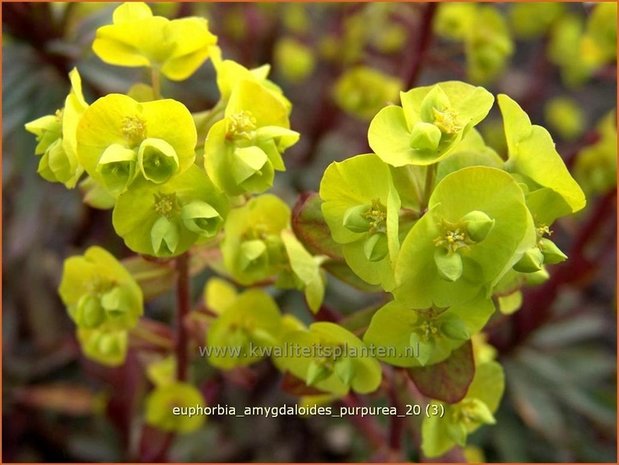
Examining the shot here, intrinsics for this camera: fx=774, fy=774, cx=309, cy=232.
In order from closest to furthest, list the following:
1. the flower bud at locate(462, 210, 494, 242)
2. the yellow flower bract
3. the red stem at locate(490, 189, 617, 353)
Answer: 1. the flower bud at locate(462, 210, 494, 242)
2. the yellow flower bract
3. the red stem at locate(490, 189, 617, 353)

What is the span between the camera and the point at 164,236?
3.05 ft

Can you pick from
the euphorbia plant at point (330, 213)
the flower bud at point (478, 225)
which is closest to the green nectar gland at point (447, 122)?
the euphorbia plant at point (330, 213)

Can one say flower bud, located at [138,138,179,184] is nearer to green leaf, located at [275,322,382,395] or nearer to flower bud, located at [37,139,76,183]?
flower bud, located at [37,139,76,183]

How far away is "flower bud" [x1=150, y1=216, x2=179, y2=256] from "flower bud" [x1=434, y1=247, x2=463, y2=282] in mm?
316

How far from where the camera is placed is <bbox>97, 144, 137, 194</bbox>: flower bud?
0.89 metres

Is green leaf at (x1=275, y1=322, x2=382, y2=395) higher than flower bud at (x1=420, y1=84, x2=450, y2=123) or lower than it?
lower

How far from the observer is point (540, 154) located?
92 cm

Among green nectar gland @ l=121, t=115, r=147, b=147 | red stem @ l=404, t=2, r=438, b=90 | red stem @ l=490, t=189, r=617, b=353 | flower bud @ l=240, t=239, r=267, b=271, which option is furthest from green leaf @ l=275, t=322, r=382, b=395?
red stem @ l=490, t=189, r=617, b=353

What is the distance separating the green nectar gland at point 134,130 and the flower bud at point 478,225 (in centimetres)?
40

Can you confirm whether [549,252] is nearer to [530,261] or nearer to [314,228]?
[530,261]

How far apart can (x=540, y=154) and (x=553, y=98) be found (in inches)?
80.2

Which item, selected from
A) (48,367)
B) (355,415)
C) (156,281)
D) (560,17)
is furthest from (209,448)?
(560,17)

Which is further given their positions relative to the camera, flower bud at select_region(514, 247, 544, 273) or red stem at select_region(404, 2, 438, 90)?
red stem at select_region(404, 2, 438, 90)

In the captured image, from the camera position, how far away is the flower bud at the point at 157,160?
0.89m
